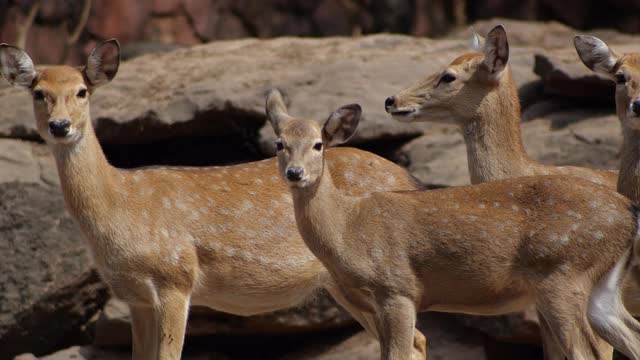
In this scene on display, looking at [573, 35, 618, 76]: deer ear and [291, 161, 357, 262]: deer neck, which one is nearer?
[291, 161, 357, 262]: deer neck

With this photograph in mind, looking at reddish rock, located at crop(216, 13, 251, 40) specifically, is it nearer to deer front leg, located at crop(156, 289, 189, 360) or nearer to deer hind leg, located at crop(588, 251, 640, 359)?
deer front leg, located at crop(156, 289, 189, 360)

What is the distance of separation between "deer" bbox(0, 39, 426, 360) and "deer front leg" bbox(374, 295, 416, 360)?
1.01 meters

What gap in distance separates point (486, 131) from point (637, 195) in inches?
54.0

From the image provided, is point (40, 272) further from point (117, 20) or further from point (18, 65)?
point (117, 20)

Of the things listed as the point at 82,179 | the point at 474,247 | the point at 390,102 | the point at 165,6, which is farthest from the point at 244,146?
the point at 165,6

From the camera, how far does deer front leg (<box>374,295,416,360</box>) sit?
8273 millimetres

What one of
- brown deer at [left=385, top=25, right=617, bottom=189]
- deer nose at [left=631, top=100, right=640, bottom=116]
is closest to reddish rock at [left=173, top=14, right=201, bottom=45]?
brown deer at [left=385, top=25, right=617, bottom=189]

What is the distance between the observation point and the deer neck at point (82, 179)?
29.2 ft

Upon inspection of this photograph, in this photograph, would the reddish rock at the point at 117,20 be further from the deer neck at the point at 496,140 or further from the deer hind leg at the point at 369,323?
the deer hind leg at the point at 369,323

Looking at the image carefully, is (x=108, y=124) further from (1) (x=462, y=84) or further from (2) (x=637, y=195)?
(2) (x=637, y=195)

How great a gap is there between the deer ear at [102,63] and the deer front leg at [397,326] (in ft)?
8.05

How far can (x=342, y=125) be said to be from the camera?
8.57 metres

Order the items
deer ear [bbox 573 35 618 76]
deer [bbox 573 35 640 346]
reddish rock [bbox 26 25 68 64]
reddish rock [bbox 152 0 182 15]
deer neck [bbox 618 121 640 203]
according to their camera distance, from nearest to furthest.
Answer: deer [bbox 573 35 640 346] < deer neck [bbox 618 121 640 203] < deer ear [bbox 573 35 618 76] < reddish rock [bbox 26 25 68 64] < reddish rock [bbox 152 0 182 15]

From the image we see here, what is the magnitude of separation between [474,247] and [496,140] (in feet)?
5.72
